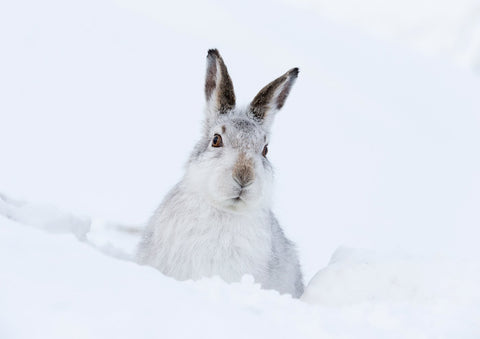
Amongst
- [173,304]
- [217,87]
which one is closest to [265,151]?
[217,87]

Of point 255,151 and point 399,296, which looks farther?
point 255,151

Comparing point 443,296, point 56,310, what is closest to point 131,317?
point 56,310

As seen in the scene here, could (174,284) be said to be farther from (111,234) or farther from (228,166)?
(111,234)

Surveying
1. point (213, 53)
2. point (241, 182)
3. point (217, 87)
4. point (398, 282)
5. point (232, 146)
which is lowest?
point (398, 282)

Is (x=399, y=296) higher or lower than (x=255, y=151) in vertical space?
lower

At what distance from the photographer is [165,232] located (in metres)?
4.48

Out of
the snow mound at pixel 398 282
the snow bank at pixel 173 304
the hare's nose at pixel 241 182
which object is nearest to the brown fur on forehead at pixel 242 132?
the hare's nose at pixel 241 182

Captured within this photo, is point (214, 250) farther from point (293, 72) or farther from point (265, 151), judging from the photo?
point (293, 72)

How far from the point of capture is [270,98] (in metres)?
4.82

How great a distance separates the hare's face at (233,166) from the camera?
412 cm

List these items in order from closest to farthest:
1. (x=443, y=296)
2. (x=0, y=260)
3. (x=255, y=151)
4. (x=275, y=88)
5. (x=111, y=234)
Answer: (x=0, y=260) < (x=443, y=296) < (x=255, y=151) < (x=275, y=88) < (x=111, y=234)

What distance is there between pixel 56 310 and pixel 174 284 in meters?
0.65

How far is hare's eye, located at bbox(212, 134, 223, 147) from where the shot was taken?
4.49 metres

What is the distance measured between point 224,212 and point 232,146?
44cm
